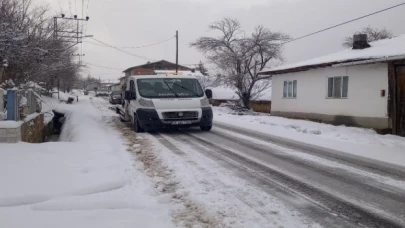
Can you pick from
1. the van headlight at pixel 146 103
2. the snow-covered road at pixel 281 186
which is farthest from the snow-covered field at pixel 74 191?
the van headlight at pixel 146 103

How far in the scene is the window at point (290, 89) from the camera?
796 inches

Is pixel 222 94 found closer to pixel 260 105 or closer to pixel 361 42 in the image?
pixel 260 105

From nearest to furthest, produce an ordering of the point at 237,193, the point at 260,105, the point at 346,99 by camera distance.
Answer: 1. the point at 237,193
2. the point at 346,99
3. the point at 260,105

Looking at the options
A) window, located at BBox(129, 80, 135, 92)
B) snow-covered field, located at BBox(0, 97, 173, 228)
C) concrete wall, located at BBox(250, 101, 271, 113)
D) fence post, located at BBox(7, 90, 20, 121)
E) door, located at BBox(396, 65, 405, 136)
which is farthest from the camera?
concrete wall, located at BBox(250, 101, 271, 113)

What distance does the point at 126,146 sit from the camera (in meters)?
9.02

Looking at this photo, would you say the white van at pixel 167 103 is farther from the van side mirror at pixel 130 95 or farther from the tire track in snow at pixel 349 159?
the tire track in snow at pixel 349 159

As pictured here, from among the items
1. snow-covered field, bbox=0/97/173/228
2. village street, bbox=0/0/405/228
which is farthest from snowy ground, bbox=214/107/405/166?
snow-covered field, bbox=0/97/173/228

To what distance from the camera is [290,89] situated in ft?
67.9

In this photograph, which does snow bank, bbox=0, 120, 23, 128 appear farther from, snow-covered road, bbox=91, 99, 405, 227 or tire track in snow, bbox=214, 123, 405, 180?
tire track in snow, bbox=214, 123, 405, 180


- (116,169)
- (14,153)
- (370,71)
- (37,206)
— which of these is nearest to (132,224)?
(37,206)

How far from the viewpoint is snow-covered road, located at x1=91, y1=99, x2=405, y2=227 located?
4.31 m

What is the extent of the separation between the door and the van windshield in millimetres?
7004

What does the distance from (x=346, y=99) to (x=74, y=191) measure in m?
13.5

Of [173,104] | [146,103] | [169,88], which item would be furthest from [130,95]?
[173,104]
